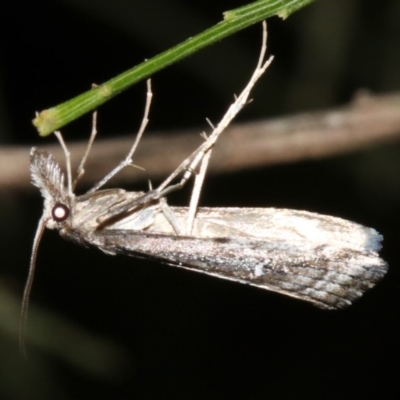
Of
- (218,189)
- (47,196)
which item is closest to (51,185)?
(47,196)

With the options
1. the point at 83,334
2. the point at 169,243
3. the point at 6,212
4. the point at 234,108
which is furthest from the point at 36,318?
the point at 234,108

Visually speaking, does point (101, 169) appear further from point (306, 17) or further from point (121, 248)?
point (306, 17)

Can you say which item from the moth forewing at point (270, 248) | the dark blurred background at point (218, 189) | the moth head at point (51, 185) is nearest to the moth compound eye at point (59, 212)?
the moth head at point (51, 185)

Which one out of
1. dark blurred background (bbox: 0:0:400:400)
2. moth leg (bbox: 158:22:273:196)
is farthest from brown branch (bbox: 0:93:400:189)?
dark blurred background (bbox: 0:0:400:400)

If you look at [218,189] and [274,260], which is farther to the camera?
[218,189]

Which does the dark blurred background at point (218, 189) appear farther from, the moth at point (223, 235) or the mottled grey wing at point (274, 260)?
the mottled grey wing at point (274, 260)

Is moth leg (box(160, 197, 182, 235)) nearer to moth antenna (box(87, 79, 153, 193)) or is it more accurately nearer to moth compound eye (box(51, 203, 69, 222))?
moth antenna (box(87, 79, 153, 193))

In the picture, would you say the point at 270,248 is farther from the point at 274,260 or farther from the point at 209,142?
the point at 209,142
